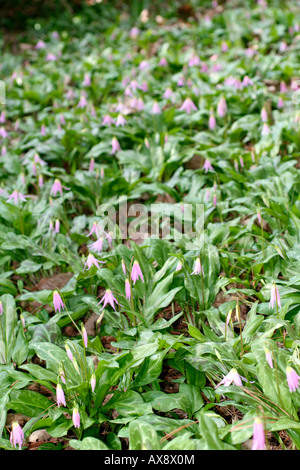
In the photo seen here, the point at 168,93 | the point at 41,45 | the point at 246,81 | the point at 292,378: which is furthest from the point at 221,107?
the point at 41,45

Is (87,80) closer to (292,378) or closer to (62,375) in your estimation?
(62,375)

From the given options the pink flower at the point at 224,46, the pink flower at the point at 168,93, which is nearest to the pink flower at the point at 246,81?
the pink flower at the point at 168,93

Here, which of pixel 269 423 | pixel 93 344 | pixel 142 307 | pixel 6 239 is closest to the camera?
pixel 269 423

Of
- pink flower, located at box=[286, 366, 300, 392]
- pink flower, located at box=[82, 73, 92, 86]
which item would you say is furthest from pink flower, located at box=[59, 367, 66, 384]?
pink flower, located at box=[82, 73, 92, 86]

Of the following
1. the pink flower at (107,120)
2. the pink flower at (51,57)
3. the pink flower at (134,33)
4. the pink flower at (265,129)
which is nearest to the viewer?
the pink flower at (265,129)

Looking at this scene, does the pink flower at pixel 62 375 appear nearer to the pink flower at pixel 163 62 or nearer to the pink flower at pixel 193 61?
the pink flower at pixel 193 61

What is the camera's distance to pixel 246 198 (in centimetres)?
279

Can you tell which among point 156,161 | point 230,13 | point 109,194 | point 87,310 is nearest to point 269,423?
point 87,310

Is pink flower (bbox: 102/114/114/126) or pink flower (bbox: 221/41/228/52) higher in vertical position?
pink flower (bbox: 221/41/228/52)

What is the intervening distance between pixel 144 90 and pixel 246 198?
213cm

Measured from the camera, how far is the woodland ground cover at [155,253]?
1.69 metres

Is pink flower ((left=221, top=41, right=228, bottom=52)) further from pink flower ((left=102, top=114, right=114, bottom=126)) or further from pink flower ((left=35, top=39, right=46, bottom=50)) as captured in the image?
pink flower ((left=35, top=39, right=46, bottom=50))

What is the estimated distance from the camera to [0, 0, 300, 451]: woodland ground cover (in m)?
1.69
